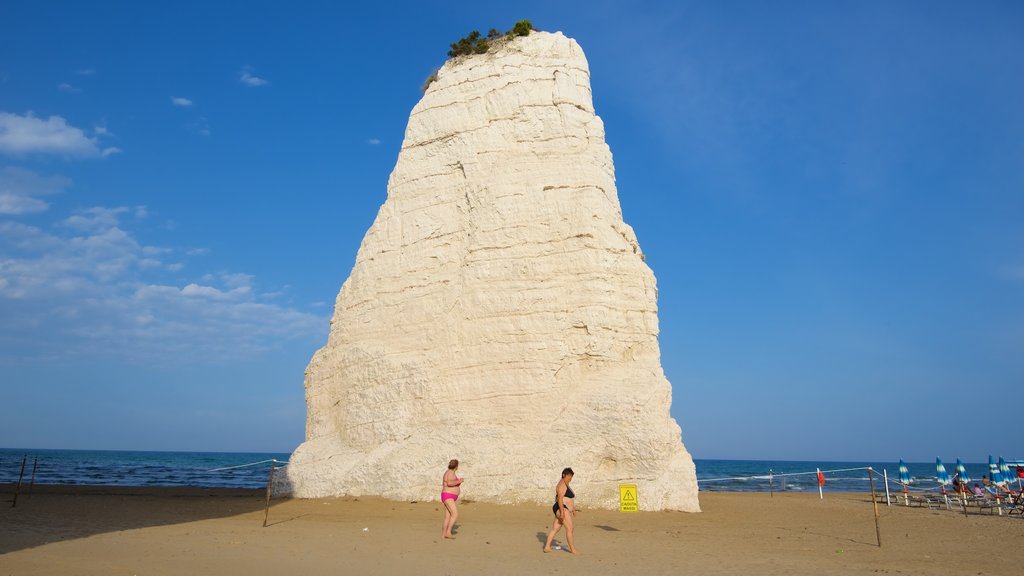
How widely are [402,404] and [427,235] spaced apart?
14.5 ft

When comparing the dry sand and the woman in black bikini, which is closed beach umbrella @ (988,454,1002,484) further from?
the woman in black bikini

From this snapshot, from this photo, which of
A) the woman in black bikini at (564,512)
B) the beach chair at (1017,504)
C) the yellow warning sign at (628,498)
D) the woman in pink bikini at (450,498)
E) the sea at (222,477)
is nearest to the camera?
the woman in black bikini at (564,512)

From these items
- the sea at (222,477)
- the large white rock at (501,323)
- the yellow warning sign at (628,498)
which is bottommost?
the sea at (222,477)

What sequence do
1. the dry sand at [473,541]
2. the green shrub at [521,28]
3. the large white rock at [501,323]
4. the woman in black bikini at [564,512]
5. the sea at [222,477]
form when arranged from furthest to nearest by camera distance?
the sea at [222,477], the green shrub at [521,28], the large white rock at [501,323], the woman in black bikini at [564,512], the dry sand at [473,541]

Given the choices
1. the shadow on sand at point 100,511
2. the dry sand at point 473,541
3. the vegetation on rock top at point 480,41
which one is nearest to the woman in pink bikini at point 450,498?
the dry sand at point 473,541

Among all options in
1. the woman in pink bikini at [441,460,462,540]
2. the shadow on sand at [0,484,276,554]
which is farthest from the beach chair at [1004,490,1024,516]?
the shadow on sand at [0,484,276,554]

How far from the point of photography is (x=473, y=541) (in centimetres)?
1093

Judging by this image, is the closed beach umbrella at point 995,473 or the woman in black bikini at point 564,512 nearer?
the woman in black bikini at point 564,512

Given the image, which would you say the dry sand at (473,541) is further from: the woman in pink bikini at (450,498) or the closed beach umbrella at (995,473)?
the closed beach umbrella at (995,473)

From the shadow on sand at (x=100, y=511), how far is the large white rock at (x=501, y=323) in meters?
2.47

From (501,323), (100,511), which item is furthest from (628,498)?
(100,511)

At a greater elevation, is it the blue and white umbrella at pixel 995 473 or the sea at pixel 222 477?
the blue and white umbrella at pixel 995 473

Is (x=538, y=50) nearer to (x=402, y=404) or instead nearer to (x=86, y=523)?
(x=402, y=404)

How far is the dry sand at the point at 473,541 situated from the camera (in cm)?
904
